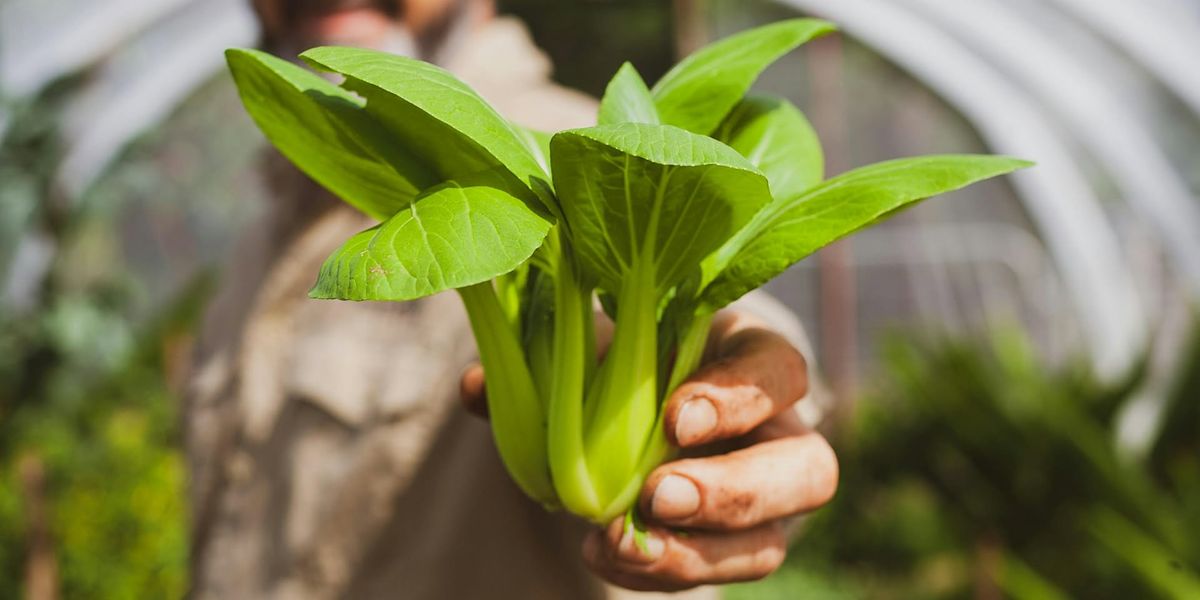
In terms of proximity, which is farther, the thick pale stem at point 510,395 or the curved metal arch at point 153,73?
the curved metal arch at point 153,73

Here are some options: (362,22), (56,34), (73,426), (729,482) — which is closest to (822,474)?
(729,482)

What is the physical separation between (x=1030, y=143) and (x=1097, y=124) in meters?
0.37

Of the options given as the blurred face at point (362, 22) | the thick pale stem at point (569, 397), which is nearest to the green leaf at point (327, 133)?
the thick pale stem at point (569, 397)

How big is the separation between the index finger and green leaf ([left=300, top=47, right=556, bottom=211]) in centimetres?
16

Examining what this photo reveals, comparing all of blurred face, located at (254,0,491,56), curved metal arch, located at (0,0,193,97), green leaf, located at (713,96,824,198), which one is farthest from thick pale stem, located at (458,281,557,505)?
curved metal arch, located at (0,0,193,97)

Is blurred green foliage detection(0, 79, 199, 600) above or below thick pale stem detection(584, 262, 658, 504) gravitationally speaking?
below

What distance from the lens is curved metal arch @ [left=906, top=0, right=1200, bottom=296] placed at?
5.52m

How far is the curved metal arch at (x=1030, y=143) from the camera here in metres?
5.73

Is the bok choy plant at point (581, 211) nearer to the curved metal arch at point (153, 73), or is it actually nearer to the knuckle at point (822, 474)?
the knuckle at point (822, 474)

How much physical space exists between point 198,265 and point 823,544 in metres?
3.86

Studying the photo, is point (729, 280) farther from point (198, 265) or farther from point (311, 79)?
point (198, 265)

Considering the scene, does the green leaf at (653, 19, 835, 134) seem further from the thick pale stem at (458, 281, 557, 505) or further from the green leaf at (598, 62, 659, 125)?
the thick pale stem at (458, 281, 557, 505)

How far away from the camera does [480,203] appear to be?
527 millimetres

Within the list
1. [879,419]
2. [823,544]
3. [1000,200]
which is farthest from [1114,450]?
[1000,200]
